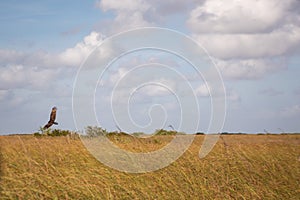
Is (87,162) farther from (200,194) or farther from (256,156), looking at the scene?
(256,156)

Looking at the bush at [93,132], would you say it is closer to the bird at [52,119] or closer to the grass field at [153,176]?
the bird at [52,119]

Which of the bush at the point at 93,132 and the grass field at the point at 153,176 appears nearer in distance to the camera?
the grass field at the point at 153,176

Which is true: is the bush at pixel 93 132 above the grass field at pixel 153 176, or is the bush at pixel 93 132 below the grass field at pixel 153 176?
above

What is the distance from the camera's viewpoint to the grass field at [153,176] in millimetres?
11617

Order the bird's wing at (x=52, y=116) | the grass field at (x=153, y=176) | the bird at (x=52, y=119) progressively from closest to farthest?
the grass field at (x=153, y=176) < the bird at (x=52, y=119) < the bird's wing at (x=52, y=116)

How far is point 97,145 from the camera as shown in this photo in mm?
18109

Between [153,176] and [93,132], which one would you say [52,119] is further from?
[153,176]

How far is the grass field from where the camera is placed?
11.6 meters

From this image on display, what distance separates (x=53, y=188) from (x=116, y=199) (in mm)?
1401

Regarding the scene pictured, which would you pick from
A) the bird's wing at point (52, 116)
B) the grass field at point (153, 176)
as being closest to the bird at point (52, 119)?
the bird's wing at point (52, 116)

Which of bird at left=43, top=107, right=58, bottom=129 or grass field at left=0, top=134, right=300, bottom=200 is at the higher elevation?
bird at left=43, top=107, right=58, bottom=129

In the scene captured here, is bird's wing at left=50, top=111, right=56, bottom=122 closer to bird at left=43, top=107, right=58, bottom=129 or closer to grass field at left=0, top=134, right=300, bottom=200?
bird at left=43, top=107, right=58, bottom=129

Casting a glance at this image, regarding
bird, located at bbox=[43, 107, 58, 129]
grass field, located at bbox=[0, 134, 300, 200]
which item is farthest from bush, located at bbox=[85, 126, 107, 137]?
grass field, located at bbox=[0, 134, 300, 200]

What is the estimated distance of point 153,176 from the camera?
1367 cm
